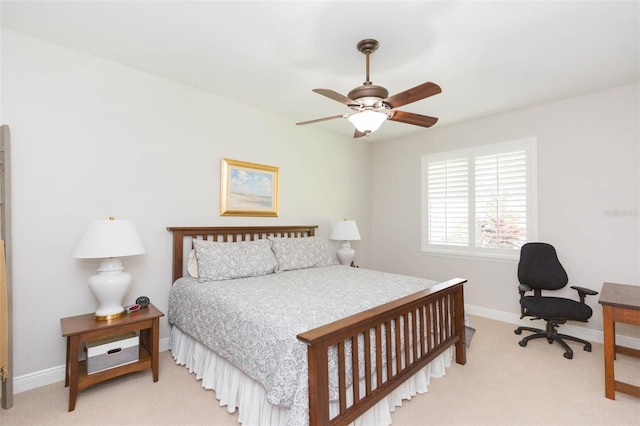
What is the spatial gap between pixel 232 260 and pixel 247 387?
1217mm

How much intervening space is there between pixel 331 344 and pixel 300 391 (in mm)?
262

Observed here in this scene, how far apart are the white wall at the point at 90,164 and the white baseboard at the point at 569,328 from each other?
3099 mm

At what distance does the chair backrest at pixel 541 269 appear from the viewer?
325 cm

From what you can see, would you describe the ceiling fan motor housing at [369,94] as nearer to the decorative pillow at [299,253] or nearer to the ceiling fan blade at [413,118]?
the ceiling fan blade at [413,118]

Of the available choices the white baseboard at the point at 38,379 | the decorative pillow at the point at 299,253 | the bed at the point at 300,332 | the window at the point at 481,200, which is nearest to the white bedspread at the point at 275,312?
the bed at the point at 300,332

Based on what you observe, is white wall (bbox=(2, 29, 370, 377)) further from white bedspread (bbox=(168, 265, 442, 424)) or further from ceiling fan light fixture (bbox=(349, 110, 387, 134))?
ceiling fan light fixture (bbox=(349, 110, 387, 134))

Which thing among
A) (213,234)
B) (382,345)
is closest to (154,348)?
(213,234)

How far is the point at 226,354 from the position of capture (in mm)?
2057

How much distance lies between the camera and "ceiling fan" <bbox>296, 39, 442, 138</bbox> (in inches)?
76.8

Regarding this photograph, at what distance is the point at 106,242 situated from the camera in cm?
221

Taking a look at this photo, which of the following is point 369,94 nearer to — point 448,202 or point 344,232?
point 344,232

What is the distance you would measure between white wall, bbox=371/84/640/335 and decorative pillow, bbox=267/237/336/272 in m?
1.84

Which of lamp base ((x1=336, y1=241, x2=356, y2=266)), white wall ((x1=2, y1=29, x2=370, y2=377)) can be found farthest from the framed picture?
lamp base ((x1=336, y1=241, x2=356, y2=266))

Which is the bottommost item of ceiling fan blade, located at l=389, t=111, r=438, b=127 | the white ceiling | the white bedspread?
the white bedspread
